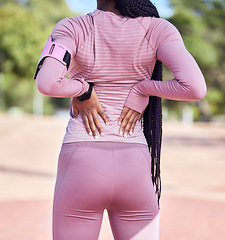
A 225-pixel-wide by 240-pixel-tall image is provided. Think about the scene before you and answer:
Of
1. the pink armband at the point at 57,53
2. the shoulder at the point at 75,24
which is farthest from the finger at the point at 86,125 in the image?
the shoulder at the point at 75,24

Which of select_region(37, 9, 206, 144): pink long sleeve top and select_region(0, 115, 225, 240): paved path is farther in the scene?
select_region(0, 115, 225, 240): paved path

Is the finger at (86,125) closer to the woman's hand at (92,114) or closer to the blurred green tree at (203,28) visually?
the woman's hand at (92,114)

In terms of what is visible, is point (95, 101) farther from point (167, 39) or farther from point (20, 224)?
point (20, 224)

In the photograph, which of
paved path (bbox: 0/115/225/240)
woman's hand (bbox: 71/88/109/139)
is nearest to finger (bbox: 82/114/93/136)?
woman's hand (bbox: 71/88/109/139)

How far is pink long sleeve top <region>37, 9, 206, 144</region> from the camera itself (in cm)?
186

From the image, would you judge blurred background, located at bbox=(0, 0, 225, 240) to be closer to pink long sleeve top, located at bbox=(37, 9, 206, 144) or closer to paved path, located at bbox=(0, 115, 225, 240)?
paved path, located at bbox=(0, 115, 225, 240)

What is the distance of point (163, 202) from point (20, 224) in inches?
105

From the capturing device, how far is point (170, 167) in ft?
47.1

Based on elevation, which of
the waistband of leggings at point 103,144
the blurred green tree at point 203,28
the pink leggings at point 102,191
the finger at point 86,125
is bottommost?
the blurred green tree at point 203,28

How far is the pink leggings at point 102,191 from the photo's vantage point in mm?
1801

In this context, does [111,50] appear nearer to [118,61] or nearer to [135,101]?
[118,61]

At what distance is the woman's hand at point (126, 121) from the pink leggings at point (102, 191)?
52 mm

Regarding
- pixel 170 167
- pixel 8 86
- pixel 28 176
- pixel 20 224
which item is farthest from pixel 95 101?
pixel 8 86

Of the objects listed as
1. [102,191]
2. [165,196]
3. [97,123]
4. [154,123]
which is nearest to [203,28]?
[165,196]
